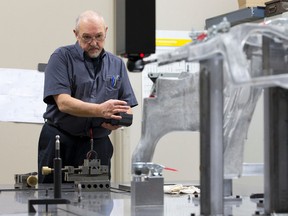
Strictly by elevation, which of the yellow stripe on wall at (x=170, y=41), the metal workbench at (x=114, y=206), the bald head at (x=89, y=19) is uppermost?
the yellow stripe on wall at (x=170, y=41)

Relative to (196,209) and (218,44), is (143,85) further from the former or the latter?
(218,44)

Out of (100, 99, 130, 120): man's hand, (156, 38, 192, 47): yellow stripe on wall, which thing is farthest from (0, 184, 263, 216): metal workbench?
(156, 38, 192, 47): yellow stripe on wall

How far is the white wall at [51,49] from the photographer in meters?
4.59

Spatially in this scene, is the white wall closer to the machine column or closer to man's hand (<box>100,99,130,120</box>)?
man's hand (<box>100,99,130,120</box>)

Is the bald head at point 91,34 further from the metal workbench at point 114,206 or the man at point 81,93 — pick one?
the metal workbench at point 114,206

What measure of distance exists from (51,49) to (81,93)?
1.45 metres

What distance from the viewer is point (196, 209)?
1.62 meters

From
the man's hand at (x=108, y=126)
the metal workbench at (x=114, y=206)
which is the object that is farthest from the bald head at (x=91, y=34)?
the metal workbench at (x=114, y=206)

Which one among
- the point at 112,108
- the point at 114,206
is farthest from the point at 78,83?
the point at 114,206

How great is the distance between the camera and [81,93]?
10.9 feet

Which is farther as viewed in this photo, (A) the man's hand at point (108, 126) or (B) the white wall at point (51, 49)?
(B) the white wall at point (51, 49)

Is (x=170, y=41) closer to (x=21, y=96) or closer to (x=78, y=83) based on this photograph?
(x=21, y=96)

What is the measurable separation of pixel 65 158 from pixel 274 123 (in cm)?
221

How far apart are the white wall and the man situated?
4.12ft
